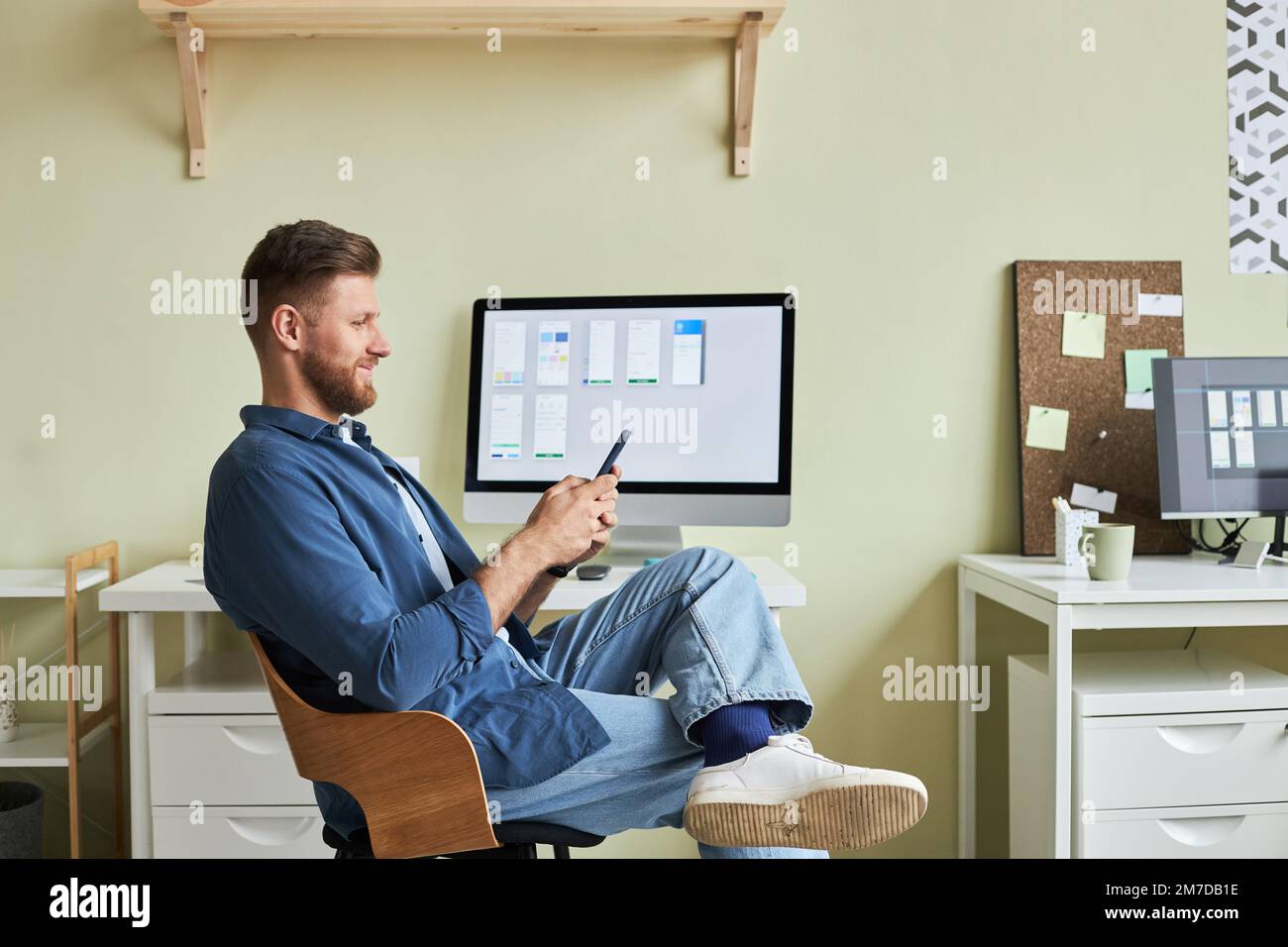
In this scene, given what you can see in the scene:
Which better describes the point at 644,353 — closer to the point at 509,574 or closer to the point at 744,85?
the point at 744,85

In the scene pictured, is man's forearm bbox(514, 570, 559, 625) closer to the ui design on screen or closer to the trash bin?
the ui design on screen

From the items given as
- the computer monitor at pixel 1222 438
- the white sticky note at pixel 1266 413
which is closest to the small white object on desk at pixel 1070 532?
the computer monitor at pixel 1222 438

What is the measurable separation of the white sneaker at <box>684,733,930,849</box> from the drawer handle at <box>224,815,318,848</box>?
1.01 m

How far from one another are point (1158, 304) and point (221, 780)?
6.87 ft

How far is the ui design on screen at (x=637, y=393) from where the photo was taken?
2102 mm

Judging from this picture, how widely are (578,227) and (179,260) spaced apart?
0.84 m

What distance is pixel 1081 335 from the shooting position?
229 cm

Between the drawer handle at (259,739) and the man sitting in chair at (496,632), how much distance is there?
622mm

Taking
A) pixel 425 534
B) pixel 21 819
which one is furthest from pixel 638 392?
pixel 21 819

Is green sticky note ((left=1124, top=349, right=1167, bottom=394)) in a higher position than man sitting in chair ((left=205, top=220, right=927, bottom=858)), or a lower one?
higher

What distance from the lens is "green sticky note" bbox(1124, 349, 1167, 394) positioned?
2.30 m
